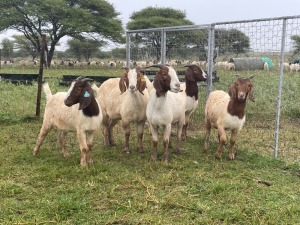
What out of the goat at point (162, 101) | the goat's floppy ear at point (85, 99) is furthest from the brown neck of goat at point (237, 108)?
the goat's floppy ear at point (85, 99)

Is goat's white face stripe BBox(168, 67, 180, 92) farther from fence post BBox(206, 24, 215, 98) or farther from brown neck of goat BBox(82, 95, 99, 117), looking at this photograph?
fence post BBox(206, 24, 215, 98)

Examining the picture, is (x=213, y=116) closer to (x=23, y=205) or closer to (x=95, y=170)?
(x=95, y=170)

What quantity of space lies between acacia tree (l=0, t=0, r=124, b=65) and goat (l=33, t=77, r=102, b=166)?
95.0 ft

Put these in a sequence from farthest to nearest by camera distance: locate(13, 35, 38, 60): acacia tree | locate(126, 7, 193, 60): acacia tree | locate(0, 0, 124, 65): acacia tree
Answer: locate(13, 35, 38, 60): acacia tree
locate(126, 7, 193, 60): acacia tree
locate(0, 0, 124, 65): acacia tree

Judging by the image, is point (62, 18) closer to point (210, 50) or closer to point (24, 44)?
point (24, 44)

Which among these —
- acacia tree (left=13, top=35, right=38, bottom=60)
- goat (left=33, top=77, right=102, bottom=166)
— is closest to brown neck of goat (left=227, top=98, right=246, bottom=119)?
goat (left=33, top=77, right=102, bottom=166)

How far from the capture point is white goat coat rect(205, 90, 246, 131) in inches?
245

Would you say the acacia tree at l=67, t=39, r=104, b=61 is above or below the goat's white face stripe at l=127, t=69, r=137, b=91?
above

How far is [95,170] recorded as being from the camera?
5.49m

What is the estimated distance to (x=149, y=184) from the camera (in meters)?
4.98

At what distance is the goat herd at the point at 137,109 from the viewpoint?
5.65m

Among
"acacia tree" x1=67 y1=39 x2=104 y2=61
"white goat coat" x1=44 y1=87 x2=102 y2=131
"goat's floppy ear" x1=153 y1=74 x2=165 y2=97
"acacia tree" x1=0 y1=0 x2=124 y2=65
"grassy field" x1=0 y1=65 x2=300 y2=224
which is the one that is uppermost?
"acacia tree" x1=0 y1=0 x2=124 y2=65

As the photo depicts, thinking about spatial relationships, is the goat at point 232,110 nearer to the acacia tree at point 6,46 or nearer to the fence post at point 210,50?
the fence post at point 210,50

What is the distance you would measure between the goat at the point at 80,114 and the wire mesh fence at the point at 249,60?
118 inches
